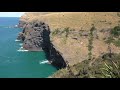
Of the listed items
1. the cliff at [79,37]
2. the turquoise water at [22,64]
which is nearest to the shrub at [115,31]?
the cliff at [79,37]

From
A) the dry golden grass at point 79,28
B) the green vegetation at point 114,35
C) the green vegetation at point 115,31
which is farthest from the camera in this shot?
the green vegetation at point 115,31

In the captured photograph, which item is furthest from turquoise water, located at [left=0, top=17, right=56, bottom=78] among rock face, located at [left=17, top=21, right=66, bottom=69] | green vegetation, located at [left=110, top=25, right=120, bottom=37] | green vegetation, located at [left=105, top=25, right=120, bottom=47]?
green vegetation, located at [left=110, top=25, right=120, bottom=37]

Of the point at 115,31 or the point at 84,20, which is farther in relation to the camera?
the point at 84,20

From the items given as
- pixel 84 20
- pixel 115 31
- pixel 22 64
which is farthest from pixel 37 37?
pixel 115 31

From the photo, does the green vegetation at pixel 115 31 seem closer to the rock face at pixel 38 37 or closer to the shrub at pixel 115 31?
the shrub at pixel 115 31

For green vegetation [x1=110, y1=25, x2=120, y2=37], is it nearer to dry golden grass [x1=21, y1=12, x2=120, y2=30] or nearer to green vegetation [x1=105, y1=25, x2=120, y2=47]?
green vegetation [x1=105, y1=25, x2=120, y2=47]

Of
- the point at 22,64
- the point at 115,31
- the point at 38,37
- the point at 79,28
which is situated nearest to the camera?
the point at 115,31

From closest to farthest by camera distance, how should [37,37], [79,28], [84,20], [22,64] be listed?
[79,28], [22,64], [84,20], [37,37]

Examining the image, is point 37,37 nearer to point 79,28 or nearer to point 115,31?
point 79,28

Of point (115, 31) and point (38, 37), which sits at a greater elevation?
point (115, 31)

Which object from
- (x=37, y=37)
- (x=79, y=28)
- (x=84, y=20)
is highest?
(x=84, y=20)
